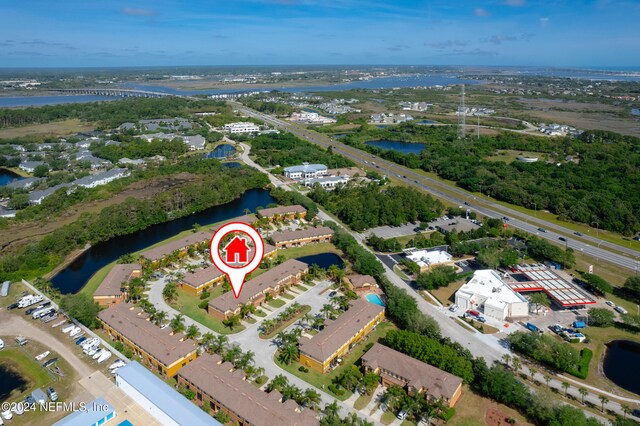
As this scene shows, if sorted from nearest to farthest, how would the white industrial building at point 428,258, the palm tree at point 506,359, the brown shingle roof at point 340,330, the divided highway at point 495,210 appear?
the brown shingle roof at point 340,330, the palm tree at point 506,359, the white industrial building at point 428,258, the divided highway at point 495,210

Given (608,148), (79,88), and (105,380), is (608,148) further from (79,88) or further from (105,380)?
(79,88)

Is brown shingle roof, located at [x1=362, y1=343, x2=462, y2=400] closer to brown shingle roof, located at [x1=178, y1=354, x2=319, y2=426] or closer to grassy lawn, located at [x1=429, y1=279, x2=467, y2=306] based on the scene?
brown shingle roof, located at [x1=178, y1=354, x2=319, y2=426]

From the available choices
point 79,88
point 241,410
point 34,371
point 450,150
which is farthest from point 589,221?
point 79,88

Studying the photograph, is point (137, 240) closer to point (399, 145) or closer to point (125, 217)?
point (125, 217)

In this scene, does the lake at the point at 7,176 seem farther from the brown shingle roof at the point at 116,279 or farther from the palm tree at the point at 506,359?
the palm tree at the point at 506,359

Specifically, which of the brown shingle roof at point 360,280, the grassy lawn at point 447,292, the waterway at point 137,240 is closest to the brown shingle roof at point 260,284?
the brown shingle roof at point 360,280

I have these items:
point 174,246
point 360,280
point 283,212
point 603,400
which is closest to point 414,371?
point 603,400
